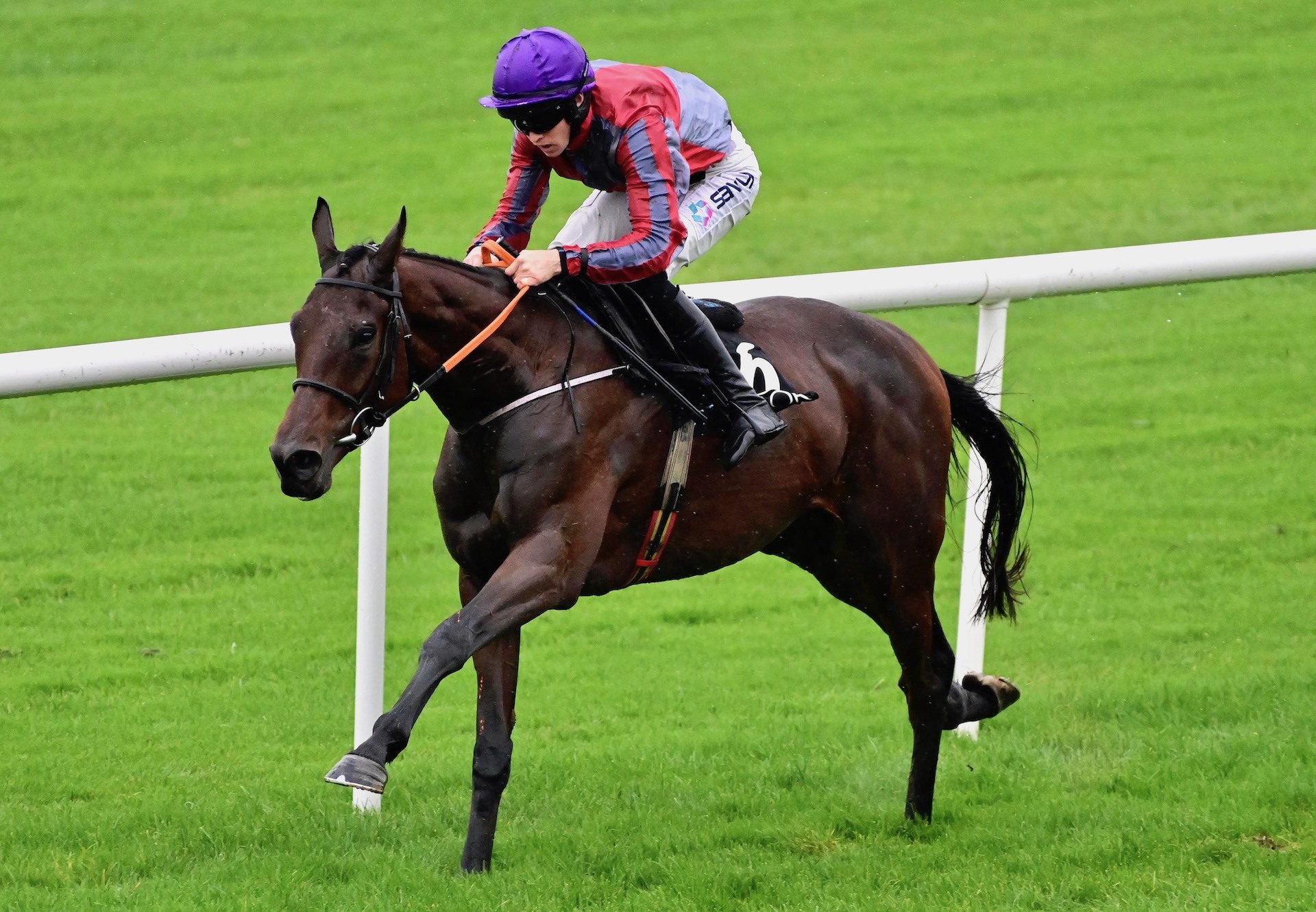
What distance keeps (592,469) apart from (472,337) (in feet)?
1.43

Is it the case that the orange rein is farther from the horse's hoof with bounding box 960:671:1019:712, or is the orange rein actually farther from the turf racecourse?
the horse's hoof with bounding box 960:671:1019:712

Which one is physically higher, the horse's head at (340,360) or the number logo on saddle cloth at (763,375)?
the horse's head at (340,360)

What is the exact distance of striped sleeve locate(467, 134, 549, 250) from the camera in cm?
479

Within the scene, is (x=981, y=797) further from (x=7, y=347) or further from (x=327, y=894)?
(x=7, y=347)

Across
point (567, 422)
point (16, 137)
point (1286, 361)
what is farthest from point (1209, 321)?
point (16, 137)

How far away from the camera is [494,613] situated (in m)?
4.16

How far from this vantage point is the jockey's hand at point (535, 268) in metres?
4.36

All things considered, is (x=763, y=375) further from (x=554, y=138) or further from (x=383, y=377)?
(x=383, y=377)

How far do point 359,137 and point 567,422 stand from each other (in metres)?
11.4

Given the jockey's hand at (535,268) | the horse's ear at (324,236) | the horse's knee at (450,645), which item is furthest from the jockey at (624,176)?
the horse's knee at (450,645)

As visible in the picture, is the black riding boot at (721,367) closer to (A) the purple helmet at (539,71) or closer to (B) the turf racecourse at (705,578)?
(A) the purple helmet at (539,71)

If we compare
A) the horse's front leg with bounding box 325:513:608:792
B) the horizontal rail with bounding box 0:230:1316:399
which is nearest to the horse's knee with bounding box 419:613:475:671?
the horse's front leg with bounding box 325:513:608:792

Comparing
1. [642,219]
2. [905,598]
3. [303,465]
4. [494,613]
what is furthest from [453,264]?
[905,598]

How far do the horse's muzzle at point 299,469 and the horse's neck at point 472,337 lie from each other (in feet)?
1.43
